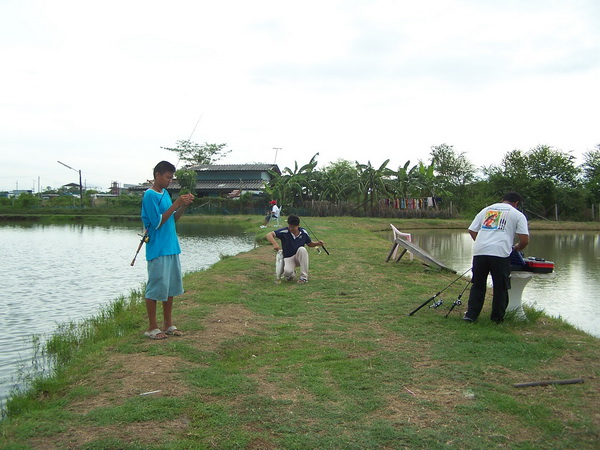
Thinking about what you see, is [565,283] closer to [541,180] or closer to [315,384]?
[315,384]

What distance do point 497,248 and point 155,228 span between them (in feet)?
12.4

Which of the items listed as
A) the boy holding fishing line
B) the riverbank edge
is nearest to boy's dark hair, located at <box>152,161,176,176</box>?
the boy holding fishing line

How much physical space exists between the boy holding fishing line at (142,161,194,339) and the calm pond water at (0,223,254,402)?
1.63 metres

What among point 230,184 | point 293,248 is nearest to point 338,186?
point 230,184

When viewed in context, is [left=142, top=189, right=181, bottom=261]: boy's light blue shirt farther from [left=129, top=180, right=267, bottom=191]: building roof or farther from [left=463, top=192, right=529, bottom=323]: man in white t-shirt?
[left=129, top=180, right=267, bottom=191]: building roof

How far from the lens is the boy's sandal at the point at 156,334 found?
5691 mm

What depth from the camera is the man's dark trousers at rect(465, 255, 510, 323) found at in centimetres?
612

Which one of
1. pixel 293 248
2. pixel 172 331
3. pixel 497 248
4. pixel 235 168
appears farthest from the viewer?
pixel 235 168

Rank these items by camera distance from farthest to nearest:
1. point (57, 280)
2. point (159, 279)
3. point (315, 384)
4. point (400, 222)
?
point (400, 222)
point (57, 280)
point (159, 279)
point (315, 384)

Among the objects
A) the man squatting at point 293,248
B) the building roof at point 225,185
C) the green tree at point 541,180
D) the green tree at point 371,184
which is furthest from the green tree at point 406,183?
the man squatting at point 293,248

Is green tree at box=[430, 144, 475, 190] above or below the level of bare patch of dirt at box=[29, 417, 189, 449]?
above

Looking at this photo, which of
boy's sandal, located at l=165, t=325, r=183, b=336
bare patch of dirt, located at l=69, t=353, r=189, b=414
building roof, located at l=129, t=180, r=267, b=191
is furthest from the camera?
building roof, located at l=129, t=180, r=267, b=191

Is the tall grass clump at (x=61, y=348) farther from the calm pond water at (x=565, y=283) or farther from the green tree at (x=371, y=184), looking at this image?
the green tree at (x=371, y=184)

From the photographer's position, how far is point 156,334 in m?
5.71
